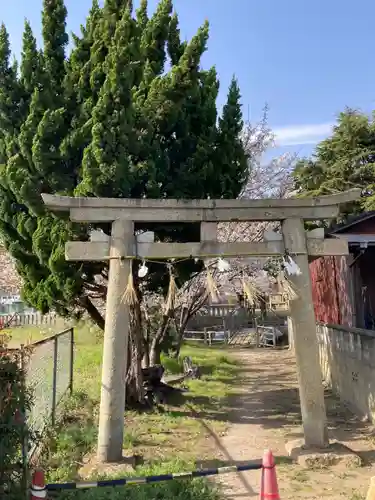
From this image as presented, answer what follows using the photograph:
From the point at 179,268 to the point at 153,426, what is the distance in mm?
3000

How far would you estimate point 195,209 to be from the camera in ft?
Result: 25.1

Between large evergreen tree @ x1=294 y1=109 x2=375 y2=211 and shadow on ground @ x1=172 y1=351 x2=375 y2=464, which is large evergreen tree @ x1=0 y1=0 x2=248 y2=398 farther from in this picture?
large evergreen tree @ x1=294 y1=109 x2=375 y2=211

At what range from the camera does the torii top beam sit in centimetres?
738

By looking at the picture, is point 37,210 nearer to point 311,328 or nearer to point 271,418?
point 311,328

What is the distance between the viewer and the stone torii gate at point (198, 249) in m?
7.27

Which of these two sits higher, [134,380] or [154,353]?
[154,353]

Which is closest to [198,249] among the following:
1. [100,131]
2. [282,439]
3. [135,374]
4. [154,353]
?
[100,131]

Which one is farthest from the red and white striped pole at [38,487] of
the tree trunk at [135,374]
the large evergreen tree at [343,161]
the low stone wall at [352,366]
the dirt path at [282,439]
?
the large evergreen tree at [343,161]

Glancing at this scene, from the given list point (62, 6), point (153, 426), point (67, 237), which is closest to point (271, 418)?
point (153, 426)

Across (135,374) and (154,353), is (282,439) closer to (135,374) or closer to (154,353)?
(135,374)

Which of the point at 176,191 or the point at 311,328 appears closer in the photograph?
the point at 311,328

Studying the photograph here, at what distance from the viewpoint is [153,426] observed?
29.8 feet

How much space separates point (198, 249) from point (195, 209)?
24.5 inches

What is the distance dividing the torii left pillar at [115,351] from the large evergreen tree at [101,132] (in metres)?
1.19
